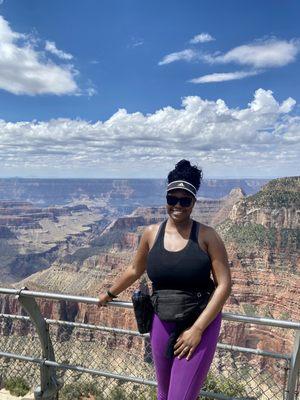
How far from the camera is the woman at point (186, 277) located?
329cm

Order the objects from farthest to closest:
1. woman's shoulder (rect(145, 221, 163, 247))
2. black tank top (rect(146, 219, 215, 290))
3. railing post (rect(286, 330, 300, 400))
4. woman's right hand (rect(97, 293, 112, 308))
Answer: woman's right hand (rect(97, 293, 112, 308)), railing post (rect(286, 330, 300, 400)), woman's shoulder (rect(145, 221, 163, 247)), black tank top (rect(146, 219, 215, 290))

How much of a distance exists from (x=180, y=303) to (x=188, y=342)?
0.32 meters

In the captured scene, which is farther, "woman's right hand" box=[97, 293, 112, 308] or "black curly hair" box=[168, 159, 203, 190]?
"woman's right hand" box=[97, 293, 112, 308]

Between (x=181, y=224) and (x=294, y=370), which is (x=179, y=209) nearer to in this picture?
(x=181, y=224)

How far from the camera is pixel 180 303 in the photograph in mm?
3334

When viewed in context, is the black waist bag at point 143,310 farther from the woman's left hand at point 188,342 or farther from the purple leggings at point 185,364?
the woman's left hand at point 188,342

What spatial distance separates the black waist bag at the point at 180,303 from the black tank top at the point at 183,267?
5 centimetres

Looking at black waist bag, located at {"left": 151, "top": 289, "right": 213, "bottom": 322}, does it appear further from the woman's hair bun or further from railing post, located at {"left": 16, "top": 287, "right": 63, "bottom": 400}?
railing post, located at {"left": 16, "top": 287, "right": 63, "bottom": 400}

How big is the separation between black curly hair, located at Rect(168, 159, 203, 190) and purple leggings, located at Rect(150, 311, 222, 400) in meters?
1.22

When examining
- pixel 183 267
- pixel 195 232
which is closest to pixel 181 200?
pixel 195 232

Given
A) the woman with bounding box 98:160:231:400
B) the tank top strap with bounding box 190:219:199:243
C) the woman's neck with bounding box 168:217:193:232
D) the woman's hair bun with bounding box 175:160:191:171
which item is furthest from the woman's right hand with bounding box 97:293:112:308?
the woman's hair bun with bounding box 175:160:191:171

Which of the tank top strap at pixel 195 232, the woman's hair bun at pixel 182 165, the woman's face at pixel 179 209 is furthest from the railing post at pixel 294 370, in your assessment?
the woman's hair bun at pixel 182 165

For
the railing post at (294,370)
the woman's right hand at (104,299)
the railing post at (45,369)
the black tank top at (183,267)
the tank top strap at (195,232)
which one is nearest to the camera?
the black tank top at (183,267)

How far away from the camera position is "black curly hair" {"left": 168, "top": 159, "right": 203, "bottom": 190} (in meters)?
3.57
